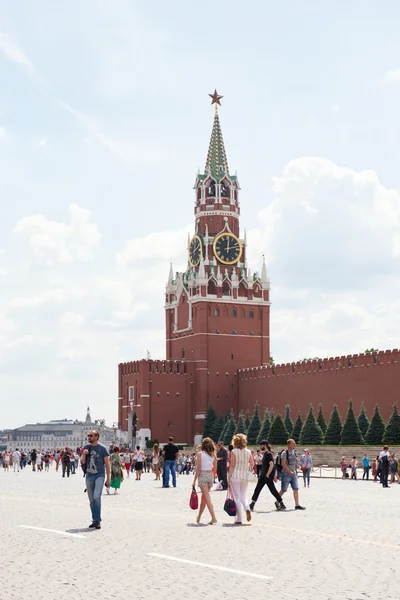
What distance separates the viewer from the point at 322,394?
228 ft

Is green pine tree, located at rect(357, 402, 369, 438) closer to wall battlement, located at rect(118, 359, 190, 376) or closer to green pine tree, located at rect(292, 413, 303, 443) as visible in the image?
green pine tree, located at rect(292, 413, 303, 443)

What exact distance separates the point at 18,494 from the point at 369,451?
31.0 meters

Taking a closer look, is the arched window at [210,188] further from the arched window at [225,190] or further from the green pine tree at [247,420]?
the green pine tree at [247,420]

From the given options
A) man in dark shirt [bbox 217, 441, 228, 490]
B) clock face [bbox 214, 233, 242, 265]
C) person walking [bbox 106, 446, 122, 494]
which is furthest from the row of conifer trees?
man in dark shirt [bbox 217, 441, 228, 490]

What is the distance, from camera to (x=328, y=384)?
227ft

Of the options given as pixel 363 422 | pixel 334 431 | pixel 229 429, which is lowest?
pixel 334 431

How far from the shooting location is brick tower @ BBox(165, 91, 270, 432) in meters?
81.4

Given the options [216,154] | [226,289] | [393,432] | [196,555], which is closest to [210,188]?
[216,154]

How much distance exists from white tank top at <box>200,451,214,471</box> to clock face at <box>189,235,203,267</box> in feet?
231

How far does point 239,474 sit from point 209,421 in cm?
6372

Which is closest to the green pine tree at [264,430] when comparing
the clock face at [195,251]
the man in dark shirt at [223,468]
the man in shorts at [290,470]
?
the clock face at [195,251]

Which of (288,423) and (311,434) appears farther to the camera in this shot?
(288,423)

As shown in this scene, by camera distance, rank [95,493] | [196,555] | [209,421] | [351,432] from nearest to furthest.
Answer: [196,555] → [95,493] → [351,432] → [209,421]

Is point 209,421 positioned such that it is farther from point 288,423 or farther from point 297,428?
point 297,428
